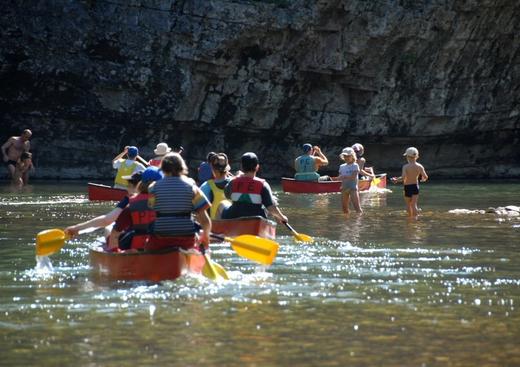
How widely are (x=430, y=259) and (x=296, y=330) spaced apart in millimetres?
5439

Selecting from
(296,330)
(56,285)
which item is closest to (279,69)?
(56,285)

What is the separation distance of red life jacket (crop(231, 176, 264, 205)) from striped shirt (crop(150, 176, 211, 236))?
3.74m

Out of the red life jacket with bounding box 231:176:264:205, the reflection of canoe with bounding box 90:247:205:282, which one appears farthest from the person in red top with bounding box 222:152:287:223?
the reflection of canoe with bounding box 90:247:205:282

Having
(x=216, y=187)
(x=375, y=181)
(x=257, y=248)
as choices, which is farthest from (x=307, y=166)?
(x=257, y=248)

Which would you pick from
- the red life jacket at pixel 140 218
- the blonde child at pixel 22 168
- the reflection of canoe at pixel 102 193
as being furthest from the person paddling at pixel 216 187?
the blonde child at pixel 22 168

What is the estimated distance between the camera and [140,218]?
42.2ft

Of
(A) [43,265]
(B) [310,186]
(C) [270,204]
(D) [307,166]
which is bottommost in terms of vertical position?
(B) [310,186]

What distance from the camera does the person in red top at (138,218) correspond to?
1280 centimetres

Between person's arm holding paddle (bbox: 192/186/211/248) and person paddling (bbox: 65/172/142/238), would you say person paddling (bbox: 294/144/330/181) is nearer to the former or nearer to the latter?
person paddling (bbox: 65/172/142/238)

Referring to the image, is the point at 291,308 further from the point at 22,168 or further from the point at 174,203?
the point at 22,168

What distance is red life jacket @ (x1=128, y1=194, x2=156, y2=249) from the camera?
41.9 feet

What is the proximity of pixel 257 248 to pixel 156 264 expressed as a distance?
5.38 ft

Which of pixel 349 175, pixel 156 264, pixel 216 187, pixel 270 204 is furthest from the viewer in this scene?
pixel 349 175

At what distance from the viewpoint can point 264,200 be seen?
15938 mm
